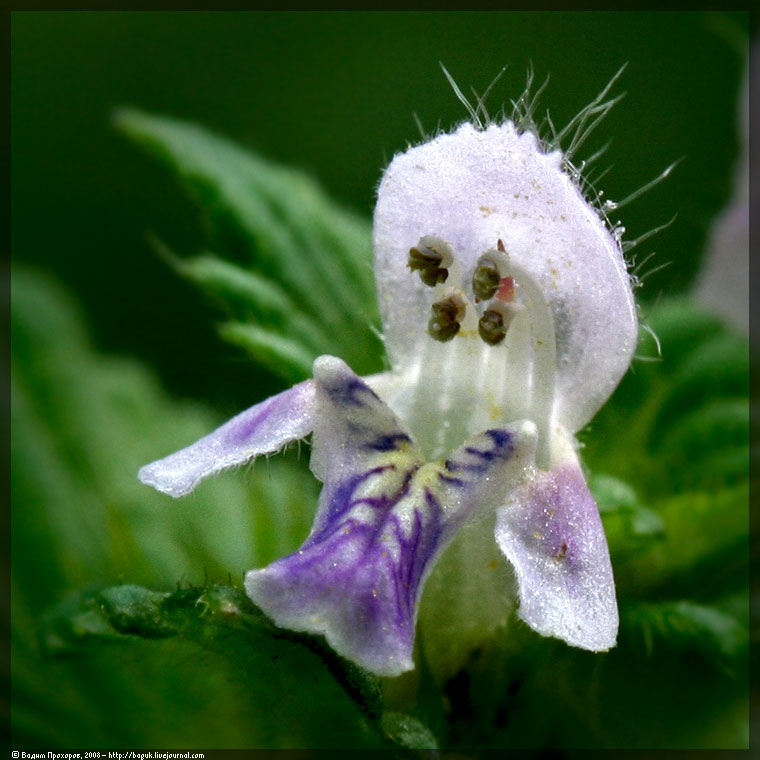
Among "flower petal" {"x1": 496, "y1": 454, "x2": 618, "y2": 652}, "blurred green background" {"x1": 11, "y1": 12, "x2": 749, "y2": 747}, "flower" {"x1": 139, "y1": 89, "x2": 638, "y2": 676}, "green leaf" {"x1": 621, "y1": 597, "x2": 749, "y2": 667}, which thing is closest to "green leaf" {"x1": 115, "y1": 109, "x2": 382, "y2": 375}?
"blurred green background" {"x1": 11, "y1": 12, "x2": 749, "y2": 747}

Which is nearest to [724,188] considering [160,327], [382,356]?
[382,356]

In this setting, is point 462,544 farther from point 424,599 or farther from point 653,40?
point 653,40

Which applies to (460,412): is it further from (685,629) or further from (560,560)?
(685,629)

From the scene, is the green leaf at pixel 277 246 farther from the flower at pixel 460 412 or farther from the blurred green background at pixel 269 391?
the flower at pixel 460 412

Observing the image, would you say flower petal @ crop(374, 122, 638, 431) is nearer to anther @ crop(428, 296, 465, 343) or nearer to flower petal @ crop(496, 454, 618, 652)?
anther @ crop(428, 296, 465, 343)

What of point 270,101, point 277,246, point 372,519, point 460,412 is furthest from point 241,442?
point 270,101
